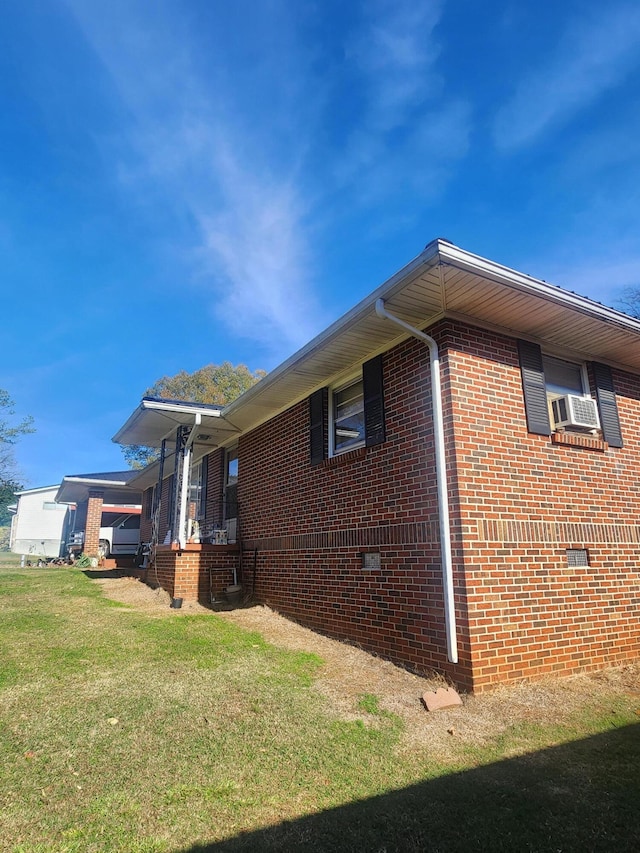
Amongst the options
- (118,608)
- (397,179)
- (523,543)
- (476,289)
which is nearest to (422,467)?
(523,543)

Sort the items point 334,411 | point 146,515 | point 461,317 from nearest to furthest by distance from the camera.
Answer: point 461,317, point 334,411, point 146,515

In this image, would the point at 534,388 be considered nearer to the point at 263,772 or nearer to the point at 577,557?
the point at 577,557

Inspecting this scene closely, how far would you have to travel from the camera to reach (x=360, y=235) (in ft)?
38.5

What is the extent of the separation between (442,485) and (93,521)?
61.8ft

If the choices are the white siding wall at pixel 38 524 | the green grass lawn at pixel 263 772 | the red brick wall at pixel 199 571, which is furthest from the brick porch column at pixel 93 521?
the green grass lawn at pixel 263 772

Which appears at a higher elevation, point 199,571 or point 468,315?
point 468,315

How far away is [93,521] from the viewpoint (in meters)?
20.3

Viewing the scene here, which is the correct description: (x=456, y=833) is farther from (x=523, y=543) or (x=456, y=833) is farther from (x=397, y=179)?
(x=397, y=179)

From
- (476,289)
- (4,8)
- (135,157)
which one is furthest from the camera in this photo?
(135,157)

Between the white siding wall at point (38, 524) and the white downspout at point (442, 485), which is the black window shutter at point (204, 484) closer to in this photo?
the white downspout at point (442, 485)

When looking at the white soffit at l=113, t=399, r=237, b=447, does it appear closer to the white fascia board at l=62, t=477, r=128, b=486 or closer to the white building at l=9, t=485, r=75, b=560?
the white fascia board at l=62, t=477, r=128, b=486

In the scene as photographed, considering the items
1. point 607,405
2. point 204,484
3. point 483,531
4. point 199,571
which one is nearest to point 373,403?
point 483,531

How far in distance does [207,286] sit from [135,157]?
11423 millimetres

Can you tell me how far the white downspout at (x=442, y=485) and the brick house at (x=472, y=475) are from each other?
0.05 ft
